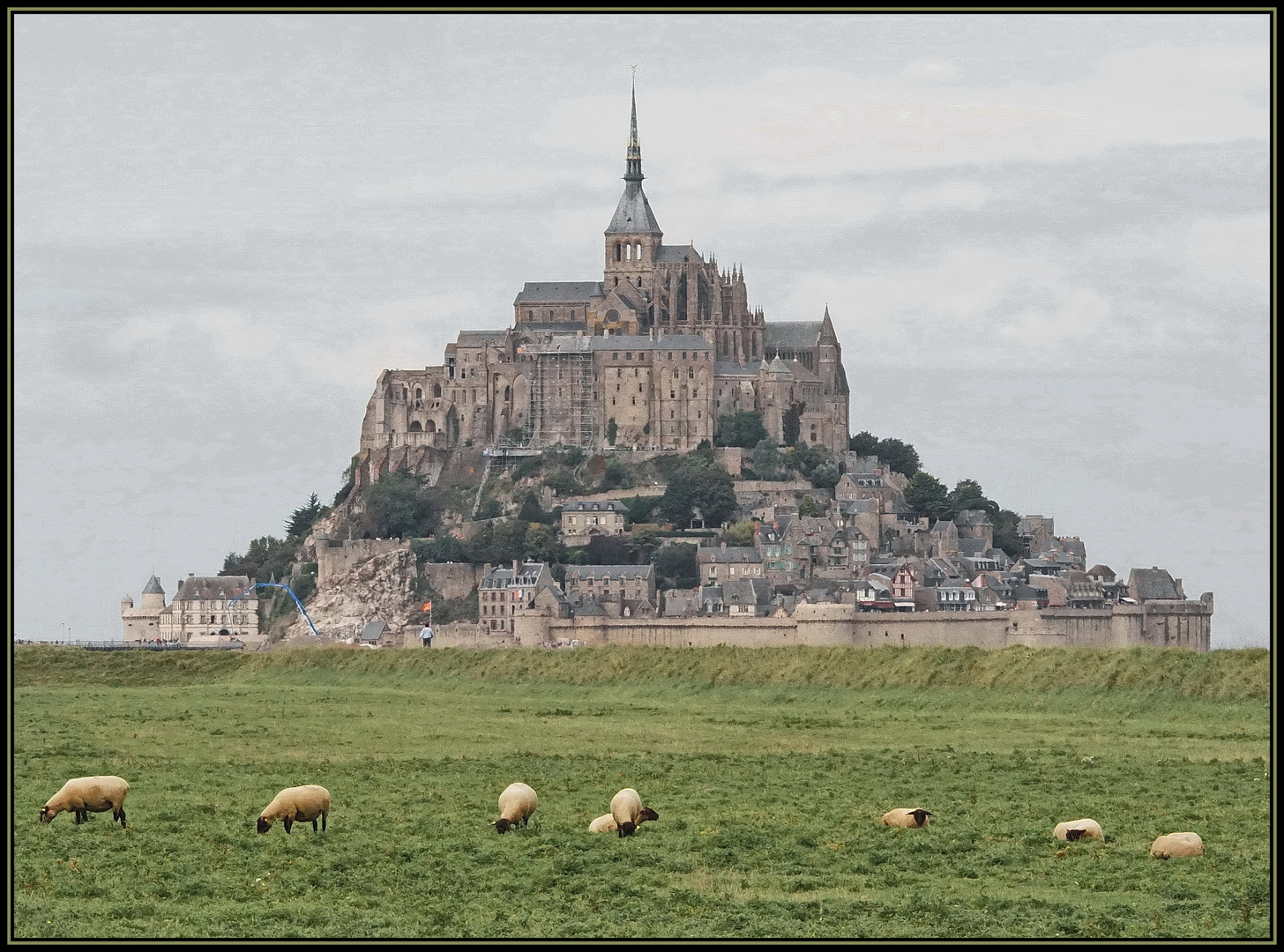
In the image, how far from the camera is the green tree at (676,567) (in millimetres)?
117875

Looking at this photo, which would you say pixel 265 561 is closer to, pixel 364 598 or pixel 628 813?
pixel 364 598

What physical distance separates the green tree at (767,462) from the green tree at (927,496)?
7.80 m

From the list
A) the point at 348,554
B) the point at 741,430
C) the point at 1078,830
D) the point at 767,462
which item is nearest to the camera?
the point at 1078,830

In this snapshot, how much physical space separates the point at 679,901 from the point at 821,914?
1.30 meters

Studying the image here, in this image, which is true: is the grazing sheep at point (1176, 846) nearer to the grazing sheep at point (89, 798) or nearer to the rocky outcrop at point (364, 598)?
the grazing sheep at point (89, 798)

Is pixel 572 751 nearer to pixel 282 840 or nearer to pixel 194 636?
pixel 282 840

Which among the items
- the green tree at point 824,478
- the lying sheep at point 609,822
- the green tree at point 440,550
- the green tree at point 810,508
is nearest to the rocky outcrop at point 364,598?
the green tree at point 440,550

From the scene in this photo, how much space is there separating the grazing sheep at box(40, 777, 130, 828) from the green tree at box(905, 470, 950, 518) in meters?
108

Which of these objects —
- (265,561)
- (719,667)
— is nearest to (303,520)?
(265,561)

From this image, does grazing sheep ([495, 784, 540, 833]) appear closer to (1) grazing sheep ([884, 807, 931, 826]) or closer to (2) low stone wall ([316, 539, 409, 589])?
(1) grazing sheep ([884, 807, 931, 826])

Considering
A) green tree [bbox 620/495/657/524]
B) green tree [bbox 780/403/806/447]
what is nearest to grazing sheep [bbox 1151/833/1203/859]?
green tree [bbox 620/495/657/524]

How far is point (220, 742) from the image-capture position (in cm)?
3338

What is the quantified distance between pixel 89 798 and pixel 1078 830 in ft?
33.6

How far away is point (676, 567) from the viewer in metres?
119
